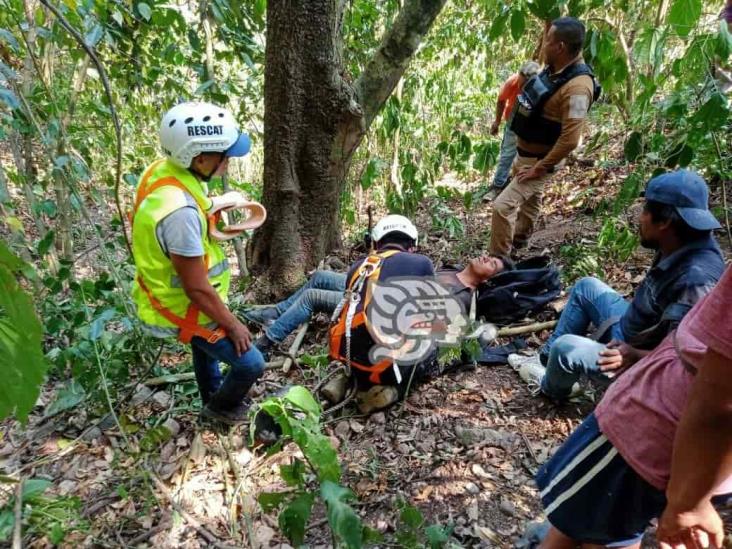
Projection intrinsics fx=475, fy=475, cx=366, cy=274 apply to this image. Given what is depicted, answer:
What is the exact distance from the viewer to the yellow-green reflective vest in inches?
80.6

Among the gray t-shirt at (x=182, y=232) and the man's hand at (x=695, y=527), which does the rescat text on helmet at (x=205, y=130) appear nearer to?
the gray t-shirt at (x=182, y=232)

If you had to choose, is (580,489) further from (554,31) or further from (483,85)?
(483,85)

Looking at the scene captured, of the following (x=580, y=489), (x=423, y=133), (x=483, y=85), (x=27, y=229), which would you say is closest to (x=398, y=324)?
(x=580, y=489)

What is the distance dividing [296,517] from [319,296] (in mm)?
2354

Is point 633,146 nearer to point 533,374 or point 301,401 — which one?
point 533,374

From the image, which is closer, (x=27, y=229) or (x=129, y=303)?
(x=129, y=303)

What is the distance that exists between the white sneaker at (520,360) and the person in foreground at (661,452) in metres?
1.45

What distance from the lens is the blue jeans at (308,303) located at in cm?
351

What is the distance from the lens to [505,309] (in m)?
3.52

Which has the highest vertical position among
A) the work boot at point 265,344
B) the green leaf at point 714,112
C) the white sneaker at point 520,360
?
the green leaf at point 714,112

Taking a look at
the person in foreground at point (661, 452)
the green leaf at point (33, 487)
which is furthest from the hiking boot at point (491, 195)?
the green leaf at point (33, 487)

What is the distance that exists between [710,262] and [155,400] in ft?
9.84

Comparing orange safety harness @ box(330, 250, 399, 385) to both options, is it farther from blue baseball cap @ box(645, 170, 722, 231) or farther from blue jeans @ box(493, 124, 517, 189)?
blue jeans @ box(493, 124, 517, 189)

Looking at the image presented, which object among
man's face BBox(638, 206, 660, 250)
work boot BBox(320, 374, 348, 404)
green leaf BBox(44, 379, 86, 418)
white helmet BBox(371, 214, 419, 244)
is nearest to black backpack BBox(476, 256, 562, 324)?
white helmet BBox(371, 214, 419, 244)
